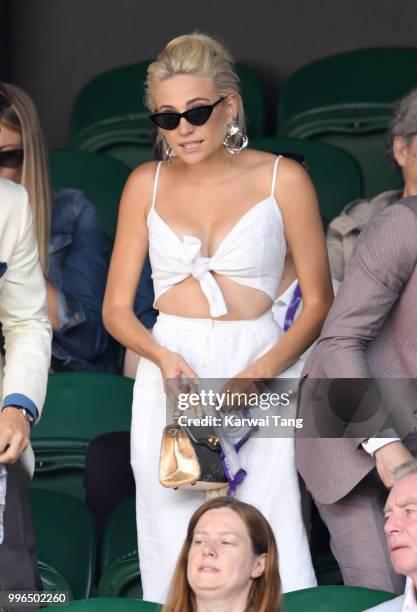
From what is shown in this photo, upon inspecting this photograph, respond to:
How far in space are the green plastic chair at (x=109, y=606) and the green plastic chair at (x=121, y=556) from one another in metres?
0.75

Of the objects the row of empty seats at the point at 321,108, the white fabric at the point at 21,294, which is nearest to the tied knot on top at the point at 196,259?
the white fabric at the point at 21,294

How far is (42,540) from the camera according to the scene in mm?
3820

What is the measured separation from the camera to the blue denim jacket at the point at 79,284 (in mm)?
4492

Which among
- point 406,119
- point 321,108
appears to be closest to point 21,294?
point 406,119

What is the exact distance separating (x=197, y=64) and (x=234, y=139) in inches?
8.4

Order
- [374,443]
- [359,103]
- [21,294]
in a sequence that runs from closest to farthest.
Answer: [21,294] → [374,443] → [359,103]

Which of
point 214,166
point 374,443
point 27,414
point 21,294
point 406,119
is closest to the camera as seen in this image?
point 27,414

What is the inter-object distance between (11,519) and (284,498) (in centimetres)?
81

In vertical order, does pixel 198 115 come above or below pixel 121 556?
above

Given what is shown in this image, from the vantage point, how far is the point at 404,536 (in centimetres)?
294

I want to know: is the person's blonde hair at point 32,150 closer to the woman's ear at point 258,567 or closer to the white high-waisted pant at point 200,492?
the white high-waisted pant at point 200,492

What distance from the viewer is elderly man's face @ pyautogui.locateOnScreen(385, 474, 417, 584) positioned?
2916 mm

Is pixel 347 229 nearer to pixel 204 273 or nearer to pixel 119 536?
pixel 204 273

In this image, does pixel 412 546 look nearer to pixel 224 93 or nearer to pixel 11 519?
pixel 11 519
